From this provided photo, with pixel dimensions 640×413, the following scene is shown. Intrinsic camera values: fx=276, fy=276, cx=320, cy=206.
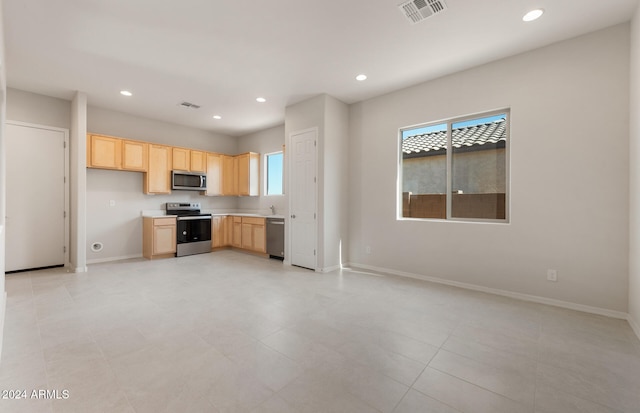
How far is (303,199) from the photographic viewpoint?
4891mm

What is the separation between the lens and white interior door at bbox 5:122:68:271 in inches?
173

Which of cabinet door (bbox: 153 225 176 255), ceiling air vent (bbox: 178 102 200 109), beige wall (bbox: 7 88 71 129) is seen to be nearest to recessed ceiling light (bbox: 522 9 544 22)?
ceiling air vent (bbox: 178 102 200 109)

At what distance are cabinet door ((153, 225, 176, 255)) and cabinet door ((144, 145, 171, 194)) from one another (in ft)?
2.60

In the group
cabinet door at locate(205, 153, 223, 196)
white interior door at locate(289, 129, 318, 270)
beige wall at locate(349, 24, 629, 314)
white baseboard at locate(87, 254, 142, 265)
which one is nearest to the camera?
beige wall at locate(349, 24, 629, 314)

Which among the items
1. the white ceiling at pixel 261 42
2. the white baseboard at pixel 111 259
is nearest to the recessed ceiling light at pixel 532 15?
the white ceiling at pixel 261 42

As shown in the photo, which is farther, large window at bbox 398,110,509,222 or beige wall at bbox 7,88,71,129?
beige wall at bbox 7,88,71,129

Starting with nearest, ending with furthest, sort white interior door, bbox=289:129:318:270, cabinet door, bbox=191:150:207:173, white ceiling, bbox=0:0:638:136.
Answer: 1. white ceiling, bbox=0:0:638:136
2. white interior door, bbox=289:129:318:270
3. cabinet door, bbox=191:150:207:173

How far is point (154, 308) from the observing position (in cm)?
299

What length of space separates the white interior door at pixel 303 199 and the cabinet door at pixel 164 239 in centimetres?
264

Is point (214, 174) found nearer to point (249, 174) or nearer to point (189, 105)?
point (249, 174)

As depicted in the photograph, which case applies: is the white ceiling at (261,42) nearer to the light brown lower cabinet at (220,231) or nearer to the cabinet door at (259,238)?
the cabinet door at (259,238)

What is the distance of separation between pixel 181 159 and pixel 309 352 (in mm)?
5410

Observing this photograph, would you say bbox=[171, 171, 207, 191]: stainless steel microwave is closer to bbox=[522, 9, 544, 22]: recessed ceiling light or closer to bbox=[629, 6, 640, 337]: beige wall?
bbox=[522, 9, 544, 22]: recessed ceiling light

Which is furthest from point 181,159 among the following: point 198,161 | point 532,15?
point 532,15
